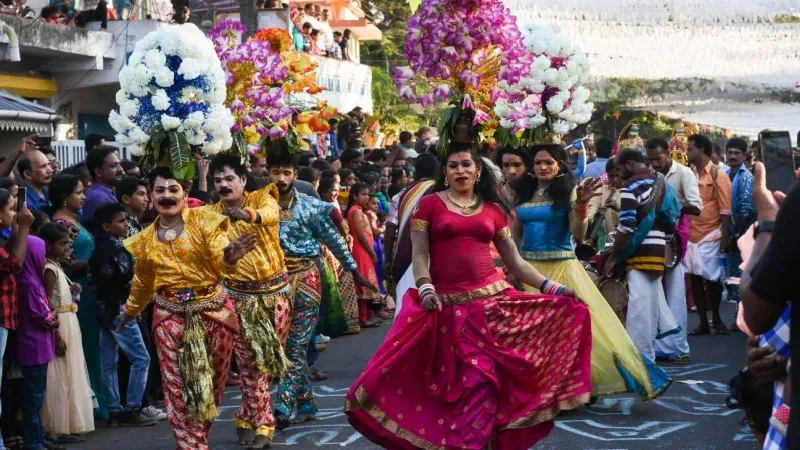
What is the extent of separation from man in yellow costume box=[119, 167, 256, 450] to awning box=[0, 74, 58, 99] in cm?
1307

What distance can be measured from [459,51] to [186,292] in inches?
89.7

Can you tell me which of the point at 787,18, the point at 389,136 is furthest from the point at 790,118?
the point at 389,136

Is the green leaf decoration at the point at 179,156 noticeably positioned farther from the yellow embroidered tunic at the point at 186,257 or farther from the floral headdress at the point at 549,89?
the floral headdress at the point at 549,89

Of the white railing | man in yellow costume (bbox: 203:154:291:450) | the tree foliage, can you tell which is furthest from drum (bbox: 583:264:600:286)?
the tree foliage

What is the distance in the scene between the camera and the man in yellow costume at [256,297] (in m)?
8.55

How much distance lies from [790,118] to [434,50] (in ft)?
58.2

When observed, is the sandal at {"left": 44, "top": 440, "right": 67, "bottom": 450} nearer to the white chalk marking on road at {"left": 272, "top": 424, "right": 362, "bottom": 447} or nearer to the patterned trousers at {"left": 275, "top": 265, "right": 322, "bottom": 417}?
the white chalk marking on road at {"left": 272, "top": 424, "right": 362, "bottom": 447}

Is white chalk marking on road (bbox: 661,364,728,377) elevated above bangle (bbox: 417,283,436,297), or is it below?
below

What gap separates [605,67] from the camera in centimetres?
1697

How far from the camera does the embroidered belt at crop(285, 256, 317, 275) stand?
9.66 meters

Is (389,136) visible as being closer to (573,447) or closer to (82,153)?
(82,153)

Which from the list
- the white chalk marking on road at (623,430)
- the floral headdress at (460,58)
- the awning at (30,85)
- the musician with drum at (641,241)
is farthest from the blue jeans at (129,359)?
the awning at (30,85)

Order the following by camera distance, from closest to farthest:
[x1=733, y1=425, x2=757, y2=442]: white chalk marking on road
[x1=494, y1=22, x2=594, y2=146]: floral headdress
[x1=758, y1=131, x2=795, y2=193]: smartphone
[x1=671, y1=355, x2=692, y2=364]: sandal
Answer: [x1=758, y1=131, x2=795, y2=193]: smartphone < [x1=733, y1=425, x2=757, y2=442]: white chalk marking on road < [x1=494, y1=22, x2=594, y2=146]: floral headdress < [x1=671, y1=355, x2=692, y2=364]: sandal

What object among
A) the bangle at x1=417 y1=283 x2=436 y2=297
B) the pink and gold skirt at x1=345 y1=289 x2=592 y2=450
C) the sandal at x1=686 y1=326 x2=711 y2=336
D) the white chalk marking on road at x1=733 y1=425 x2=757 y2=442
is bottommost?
the sandal at x1=686 y1=326 x2=711 y2=336
